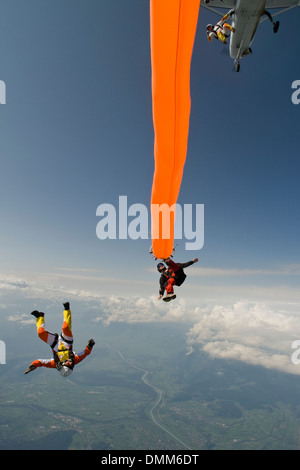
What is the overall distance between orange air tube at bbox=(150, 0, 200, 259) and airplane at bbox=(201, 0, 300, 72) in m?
7.34

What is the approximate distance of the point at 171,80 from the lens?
2688 mm

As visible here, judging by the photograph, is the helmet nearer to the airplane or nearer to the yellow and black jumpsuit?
the yellow and black jumpsuit

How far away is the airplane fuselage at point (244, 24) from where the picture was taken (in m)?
7.33

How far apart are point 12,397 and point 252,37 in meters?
261

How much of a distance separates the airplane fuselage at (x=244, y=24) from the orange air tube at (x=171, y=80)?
7.56 meters

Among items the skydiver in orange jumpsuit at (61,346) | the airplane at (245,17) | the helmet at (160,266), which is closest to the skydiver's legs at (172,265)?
the helmet at (160,266)

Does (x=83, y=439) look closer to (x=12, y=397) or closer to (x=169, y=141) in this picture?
(x=12, y=397)

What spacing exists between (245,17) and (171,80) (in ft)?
26.8

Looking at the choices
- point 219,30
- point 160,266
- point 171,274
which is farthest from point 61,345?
point 219,30

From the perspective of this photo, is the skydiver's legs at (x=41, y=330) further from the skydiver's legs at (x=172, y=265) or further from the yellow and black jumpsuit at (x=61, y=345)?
the skydiver's legs at (x=172, y=265)

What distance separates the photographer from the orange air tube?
7.39ft

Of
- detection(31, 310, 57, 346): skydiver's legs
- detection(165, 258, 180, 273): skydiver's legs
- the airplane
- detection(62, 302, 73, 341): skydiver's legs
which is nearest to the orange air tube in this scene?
detection(165, 258, 180, 273): skydiver's legs
